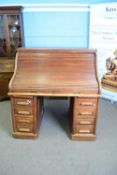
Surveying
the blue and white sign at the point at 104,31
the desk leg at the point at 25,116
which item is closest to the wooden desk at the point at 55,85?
the desk leg at the point at 25,116

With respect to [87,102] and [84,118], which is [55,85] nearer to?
[87,102]

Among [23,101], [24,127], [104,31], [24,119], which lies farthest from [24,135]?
[104,31]

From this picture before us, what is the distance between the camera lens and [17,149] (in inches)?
87.4

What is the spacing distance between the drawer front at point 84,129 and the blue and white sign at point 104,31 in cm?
109

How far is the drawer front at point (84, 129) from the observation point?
7.59 ft

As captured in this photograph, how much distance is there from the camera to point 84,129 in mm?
2328

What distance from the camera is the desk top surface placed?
2.17m

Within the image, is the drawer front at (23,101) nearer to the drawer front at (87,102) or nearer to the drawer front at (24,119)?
the drawer front at (24,119)

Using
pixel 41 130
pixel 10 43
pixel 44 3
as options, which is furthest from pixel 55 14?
pixel 41 130

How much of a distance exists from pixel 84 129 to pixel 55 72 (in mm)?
751

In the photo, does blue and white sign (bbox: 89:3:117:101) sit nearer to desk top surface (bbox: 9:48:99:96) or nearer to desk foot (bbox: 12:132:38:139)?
desk top surface (bbox: 9:48:99:96)

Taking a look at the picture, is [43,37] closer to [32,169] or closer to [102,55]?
[102,55]

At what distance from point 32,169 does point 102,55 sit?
6.79 feet

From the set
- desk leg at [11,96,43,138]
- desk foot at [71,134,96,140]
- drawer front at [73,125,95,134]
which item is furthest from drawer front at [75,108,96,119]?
desk leg at [11,96,43,138]
